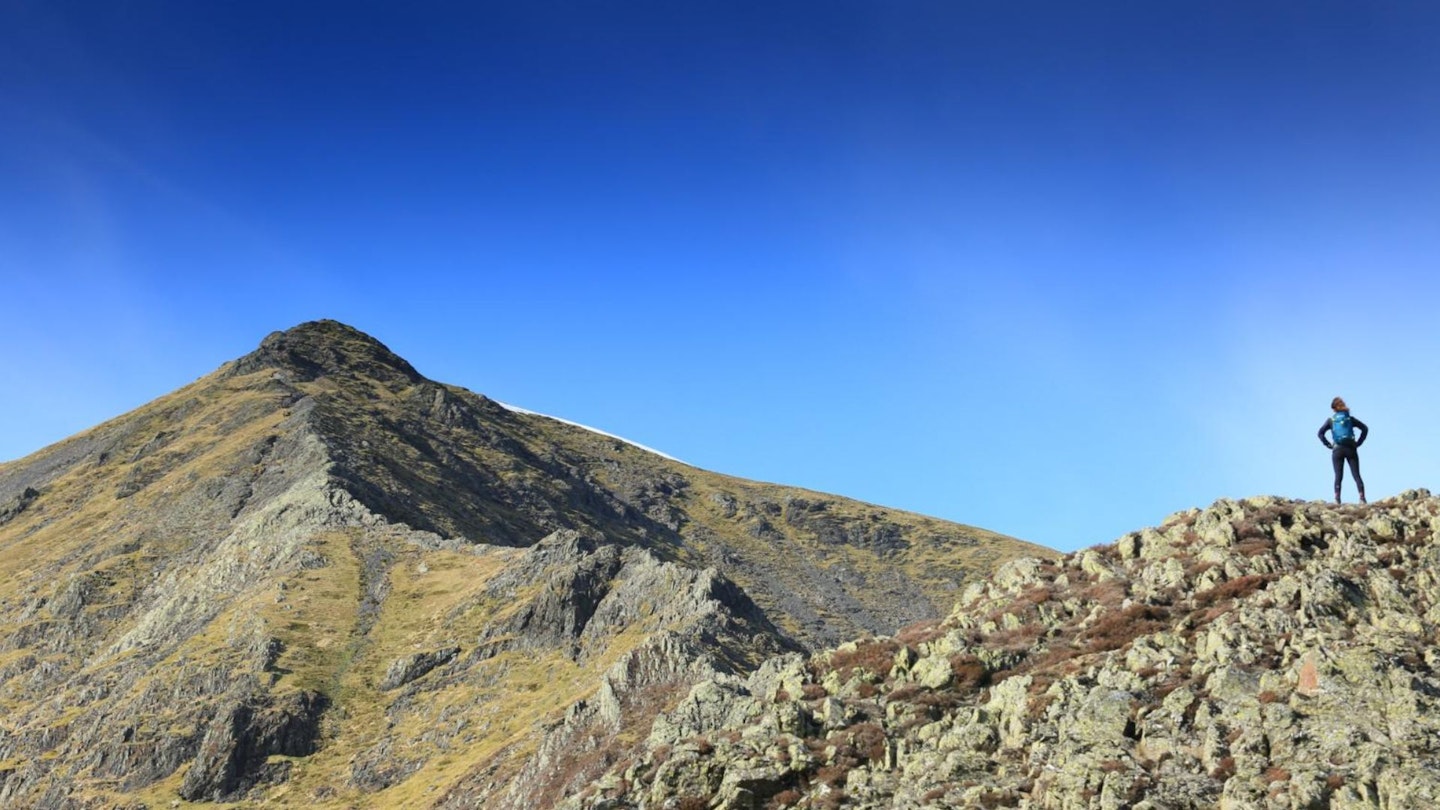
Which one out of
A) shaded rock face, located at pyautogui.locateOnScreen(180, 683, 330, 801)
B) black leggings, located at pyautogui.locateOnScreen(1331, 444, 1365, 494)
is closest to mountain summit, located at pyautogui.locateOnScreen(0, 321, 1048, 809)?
shaded rock face, located at pyautogui.locateOnScreen(180, 683, 330, 801)

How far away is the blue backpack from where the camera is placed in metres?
34.8

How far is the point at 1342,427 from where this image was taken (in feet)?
115

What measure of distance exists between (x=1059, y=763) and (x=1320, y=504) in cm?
1701

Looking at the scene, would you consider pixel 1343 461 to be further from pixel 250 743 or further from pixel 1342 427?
pixel 250 743

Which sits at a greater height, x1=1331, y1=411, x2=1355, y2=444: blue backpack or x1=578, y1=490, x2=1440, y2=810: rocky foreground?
x1=1331, y1=411, x2=1355, y2=444: blue backpack

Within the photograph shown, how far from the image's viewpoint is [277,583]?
12388 centimetres

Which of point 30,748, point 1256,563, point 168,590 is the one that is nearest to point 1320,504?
point 1256,563

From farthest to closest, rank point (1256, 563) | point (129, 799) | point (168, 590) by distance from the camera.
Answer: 1. point (168, 590)
2. point (129, 799)
3. point (1256, 563)

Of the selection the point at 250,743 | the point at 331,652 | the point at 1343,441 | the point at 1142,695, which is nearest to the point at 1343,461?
the point at 1343,441

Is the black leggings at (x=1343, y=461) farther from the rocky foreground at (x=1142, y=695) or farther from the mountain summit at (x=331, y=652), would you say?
the mountain summit at (x=331, y=652)

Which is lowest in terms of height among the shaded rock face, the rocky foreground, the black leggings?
the shaded rock face

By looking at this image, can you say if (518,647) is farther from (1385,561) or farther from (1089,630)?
(1385,561)

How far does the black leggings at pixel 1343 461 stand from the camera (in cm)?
3488

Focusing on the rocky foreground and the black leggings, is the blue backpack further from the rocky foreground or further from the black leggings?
the rocky foreground
